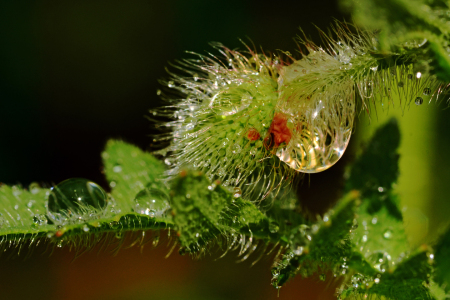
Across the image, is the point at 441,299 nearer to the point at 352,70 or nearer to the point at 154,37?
the point at 352,70

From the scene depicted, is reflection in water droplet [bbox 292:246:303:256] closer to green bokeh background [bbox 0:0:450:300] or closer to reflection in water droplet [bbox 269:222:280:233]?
reflection in water droplet [bbox 269:222:280:233]

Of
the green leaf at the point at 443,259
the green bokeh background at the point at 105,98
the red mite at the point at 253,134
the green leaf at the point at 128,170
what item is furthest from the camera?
the green bokeh background at the point at 105,98

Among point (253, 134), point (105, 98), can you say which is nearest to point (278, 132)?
point (253, 134)

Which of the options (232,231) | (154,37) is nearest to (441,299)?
(232,231)

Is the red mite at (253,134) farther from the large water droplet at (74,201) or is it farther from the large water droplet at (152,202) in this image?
the large water droplet at (74,201)

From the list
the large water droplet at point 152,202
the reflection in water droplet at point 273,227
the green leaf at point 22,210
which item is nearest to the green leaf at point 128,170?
the large water droplet at point 152,202

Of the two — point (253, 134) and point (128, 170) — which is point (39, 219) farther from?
point (253, 134)

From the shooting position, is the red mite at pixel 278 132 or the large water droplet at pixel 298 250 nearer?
the large water droplet at pixel 298 250
